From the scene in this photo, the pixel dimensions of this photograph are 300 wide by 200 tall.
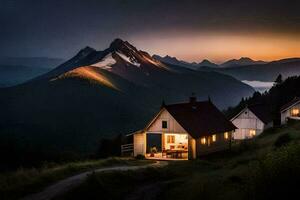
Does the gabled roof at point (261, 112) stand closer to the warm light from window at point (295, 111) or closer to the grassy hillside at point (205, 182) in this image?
the warm light from window at point (295, 111)

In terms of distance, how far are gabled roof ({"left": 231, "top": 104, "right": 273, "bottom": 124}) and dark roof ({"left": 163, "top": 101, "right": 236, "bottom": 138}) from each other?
23.0 metres

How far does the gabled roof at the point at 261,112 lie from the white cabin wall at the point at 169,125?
33.7 meters

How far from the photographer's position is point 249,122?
79.8 metres

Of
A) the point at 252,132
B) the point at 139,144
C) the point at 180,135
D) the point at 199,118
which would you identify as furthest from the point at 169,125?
the point at 252,132

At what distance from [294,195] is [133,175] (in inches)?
660

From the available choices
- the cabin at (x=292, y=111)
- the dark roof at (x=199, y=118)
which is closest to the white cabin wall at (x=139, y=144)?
the dark roof at (x=199, y=118)

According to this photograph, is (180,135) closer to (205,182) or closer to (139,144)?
(139,144)

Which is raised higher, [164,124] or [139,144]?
[164,124]

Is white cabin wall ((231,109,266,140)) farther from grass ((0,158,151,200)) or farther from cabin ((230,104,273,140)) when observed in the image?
grass ((0,158,151,200))

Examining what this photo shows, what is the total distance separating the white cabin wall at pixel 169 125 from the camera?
1887 inches

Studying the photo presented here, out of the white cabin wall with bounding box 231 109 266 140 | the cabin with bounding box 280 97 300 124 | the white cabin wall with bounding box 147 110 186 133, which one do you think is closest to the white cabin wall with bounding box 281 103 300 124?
the cabin with bounding box 280 97 300 124

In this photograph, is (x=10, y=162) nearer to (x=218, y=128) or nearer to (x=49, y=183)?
(x=218, y=128)

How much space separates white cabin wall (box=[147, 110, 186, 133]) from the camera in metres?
47.9

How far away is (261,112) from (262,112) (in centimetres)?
41
